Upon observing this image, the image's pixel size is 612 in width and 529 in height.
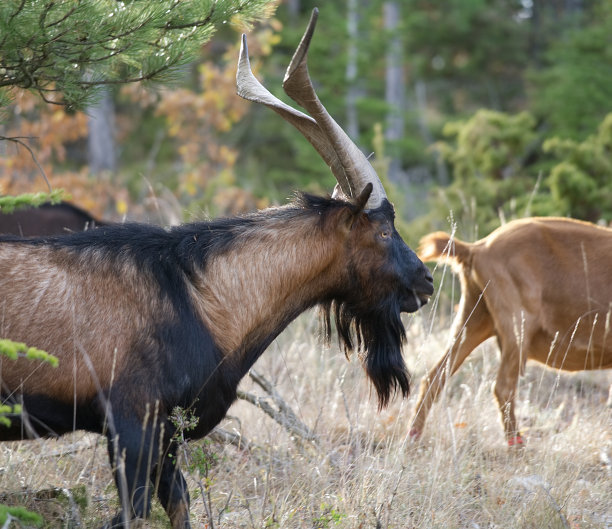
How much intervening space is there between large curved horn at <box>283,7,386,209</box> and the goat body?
0.12m

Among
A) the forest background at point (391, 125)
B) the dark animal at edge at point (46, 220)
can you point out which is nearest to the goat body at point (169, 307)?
the forest background at point (391, 125)

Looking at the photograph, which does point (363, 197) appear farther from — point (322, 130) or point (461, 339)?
point (461, 339)

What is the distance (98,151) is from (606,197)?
960 centimetres

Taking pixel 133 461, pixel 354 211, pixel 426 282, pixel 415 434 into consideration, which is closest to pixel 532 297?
pixel 415 434

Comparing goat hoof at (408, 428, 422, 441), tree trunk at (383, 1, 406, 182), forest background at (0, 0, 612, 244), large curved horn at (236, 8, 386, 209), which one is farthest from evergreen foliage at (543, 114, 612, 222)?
tree trunk at (383, 1, 406, 182)

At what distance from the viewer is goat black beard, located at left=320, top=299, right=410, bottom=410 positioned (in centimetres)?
419

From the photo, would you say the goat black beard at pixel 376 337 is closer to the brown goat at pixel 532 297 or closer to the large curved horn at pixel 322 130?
the large curved horn at pixel 322 130

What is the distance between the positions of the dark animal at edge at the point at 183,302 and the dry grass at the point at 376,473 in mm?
436

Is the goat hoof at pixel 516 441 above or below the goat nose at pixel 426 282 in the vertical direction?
below

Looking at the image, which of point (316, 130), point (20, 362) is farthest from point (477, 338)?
point (20, 362)

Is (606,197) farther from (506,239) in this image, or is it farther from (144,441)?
(144,441)

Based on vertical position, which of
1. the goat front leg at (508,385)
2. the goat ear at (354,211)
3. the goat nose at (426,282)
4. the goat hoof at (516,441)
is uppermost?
the goat ear at (354,211)

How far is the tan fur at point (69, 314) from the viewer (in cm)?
346

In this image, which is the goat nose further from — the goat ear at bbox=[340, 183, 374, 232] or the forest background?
the forest background
